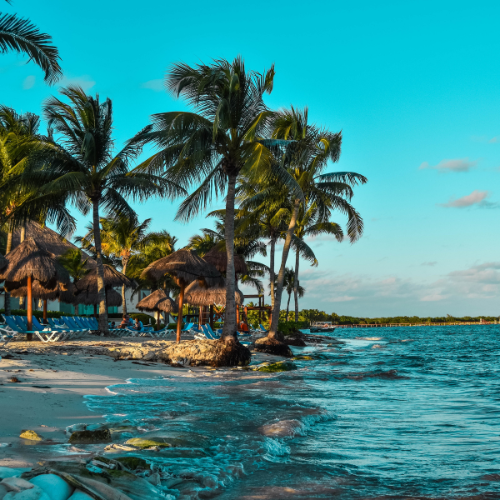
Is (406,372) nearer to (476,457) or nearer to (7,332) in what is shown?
(476,457)

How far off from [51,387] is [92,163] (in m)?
11.4

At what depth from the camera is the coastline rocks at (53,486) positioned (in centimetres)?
266

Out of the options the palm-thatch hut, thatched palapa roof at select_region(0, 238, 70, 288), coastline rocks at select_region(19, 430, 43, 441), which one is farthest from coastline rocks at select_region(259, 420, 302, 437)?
the palm-thatch hut

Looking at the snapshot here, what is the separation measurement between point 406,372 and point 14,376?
11665 millimetres

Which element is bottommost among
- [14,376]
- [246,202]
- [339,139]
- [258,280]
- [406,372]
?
[406,372]

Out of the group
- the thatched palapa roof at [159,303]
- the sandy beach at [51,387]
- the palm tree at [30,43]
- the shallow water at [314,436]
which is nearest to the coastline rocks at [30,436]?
the sandy beach at [51,387]

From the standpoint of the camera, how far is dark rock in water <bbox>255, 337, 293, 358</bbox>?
19.4 metres

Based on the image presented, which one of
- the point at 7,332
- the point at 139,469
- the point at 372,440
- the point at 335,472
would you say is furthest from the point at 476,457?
the point at 7,332

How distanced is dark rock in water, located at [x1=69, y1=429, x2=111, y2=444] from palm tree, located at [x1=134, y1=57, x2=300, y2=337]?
913 cm

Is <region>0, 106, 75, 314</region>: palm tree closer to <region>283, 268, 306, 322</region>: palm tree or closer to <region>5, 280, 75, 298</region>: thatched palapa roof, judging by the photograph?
<region>5, 280, 75, 298</region>: thatched palapa roof

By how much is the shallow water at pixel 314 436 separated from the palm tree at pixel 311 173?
10426mm

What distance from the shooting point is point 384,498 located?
3.71 m

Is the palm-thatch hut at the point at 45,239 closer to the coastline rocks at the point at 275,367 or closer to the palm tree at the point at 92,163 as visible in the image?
the palm tree at the point at 92,163

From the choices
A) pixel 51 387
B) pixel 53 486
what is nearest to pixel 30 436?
pixel 53 486
